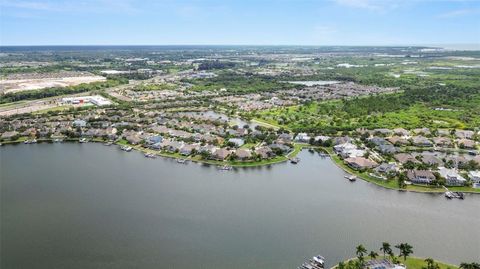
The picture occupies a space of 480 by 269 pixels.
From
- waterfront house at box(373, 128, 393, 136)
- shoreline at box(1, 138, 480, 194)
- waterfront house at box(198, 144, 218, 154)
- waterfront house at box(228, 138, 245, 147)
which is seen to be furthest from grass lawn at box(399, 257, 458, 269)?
waterfront house at box(373, 128, 393, 136)

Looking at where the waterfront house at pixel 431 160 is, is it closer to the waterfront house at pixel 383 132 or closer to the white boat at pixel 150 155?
the waterfront house at pixel 383 132

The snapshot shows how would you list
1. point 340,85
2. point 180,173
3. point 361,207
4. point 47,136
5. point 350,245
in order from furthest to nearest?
point 340,85, point 47,136, point 180,173, point 361,207, point 350,245

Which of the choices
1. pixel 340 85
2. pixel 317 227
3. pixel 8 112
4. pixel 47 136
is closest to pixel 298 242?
pixel 317 227

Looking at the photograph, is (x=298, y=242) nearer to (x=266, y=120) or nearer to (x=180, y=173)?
(x=180, y=173)

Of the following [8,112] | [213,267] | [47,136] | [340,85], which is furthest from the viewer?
[340,85]

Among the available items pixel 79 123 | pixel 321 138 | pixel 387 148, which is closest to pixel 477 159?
pixel 387 148

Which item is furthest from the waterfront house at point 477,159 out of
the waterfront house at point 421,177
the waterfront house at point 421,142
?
the waterfront house at point 421,177

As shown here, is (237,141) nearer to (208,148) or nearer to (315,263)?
(208,148)
